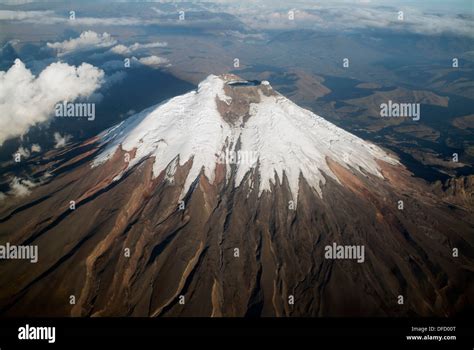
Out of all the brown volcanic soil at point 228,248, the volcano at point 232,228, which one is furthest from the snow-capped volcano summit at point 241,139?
the brown volcanic soil at point 228,248

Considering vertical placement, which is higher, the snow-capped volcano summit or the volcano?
the snow-capped volcano summit

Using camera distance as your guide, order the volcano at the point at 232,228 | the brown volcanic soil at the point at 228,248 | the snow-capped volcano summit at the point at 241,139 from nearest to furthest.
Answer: the brown volcanic soil at the point at 228,248
the volcano at the point at 232,228
the snow-capped volcano summit at the point at 241,139

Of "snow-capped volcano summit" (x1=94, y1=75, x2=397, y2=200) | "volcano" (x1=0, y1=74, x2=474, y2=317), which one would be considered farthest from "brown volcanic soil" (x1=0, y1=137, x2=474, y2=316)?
"snow-capped volcano summit" (x1=94, y1=75, x2=397, y2=200)

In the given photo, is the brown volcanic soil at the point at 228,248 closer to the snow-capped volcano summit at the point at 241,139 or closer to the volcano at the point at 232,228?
the volcano at the point at 232,228

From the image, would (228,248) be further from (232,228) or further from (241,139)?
(241,139)

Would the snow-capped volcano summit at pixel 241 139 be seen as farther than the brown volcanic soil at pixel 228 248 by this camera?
Yes

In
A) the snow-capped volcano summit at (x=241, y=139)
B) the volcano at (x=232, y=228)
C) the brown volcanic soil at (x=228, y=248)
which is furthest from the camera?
the snow-capped volcano summit at (x=241, y=139)

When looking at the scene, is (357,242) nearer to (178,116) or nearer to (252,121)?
(252,121)

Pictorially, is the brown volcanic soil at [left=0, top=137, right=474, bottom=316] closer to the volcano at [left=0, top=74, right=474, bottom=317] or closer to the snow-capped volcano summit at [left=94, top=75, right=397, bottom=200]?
the volcano at [left=0, top=74, right=474, bottom=317]
